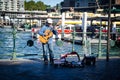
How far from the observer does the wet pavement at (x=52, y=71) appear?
11.9 m

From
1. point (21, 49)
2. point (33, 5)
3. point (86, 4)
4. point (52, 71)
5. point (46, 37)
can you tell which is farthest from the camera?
point (33, 5)

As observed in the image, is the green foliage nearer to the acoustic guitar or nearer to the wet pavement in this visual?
the acoustic guitar

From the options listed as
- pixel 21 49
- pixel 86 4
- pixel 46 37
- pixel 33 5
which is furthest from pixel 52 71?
pixel 33 5

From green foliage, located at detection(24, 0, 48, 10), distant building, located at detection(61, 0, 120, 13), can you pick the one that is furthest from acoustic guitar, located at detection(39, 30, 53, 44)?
green foliage, located at detection(24, 0, 48, 10)

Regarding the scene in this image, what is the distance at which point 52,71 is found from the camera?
44.1ft

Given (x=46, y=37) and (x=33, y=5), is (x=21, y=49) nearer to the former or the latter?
(x=46, y=37)

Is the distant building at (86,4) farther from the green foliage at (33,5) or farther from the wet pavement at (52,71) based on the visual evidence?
the wet pavement at (52,71)

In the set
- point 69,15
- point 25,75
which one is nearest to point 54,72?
point 25,75

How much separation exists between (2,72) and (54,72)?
1799mm

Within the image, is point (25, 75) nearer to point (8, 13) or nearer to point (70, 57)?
point (70, 57)

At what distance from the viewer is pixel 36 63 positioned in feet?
52.0

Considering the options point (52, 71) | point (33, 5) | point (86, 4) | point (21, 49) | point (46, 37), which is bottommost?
point (21, 49)

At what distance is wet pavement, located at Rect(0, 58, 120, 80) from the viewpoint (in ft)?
38.9

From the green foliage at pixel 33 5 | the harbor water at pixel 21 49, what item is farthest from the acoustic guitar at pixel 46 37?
the green foliage at pixel 33 5
